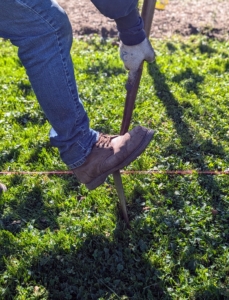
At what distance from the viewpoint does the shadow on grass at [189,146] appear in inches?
135

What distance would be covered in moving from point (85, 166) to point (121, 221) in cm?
52

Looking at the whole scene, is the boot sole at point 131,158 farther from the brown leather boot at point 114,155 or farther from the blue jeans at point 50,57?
the blue jeans at point 50,57

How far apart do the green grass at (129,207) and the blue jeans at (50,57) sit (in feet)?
2.08

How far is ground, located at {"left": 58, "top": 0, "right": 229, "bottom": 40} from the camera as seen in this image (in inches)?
233

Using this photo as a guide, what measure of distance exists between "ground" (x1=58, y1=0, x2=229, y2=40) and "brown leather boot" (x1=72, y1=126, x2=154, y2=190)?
130 inches

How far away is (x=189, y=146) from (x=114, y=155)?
121cm

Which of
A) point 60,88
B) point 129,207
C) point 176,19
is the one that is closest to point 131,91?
point 60,88

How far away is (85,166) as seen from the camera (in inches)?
111

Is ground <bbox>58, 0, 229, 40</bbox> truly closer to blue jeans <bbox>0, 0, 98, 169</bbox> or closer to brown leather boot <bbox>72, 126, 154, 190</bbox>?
brown leather boot <bbox>72, 126, 154, 190</bbox>

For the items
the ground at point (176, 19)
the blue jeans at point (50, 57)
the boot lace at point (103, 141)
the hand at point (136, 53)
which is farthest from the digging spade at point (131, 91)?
the ground at point (176, 19)

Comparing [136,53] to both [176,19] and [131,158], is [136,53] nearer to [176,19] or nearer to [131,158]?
[131,158]

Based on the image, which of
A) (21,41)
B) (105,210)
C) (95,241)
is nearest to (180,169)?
(105,210)

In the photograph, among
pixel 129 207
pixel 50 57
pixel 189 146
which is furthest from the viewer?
pixel 189 146

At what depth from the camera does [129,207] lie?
129 inches
